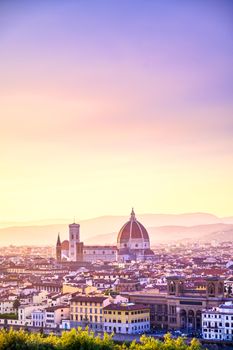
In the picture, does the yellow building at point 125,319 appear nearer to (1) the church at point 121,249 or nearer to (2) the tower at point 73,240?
(1) the church at point 121,249

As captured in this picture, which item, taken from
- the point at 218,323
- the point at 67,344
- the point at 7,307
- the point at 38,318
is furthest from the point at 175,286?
the point at 67,344

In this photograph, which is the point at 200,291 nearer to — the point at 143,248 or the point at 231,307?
the point at 231,307

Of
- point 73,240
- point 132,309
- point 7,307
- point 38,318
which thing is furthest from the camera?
point 73,240


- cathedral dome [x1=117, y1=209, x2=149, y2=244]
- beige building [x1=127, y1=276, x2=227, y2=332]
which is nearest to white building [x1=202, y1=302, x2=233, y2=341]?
beige building [x1=127, y1=276, x2=227, y2=332]

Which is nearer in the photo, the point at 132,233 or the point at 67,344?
the point at 67,344

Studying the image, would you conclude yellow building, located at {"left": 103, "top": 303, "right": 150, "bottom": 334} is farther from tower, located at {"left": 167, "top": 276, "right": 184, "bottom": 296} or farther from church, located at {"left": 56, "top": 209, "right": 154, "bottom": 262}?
church, located at {"left": 56, "top": 209, "right": 154, "bottom": 262}

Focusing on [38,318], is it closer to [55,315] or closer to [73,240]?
[55,315]

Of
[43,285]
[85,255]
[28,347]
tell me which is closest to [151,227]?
[85,255]
